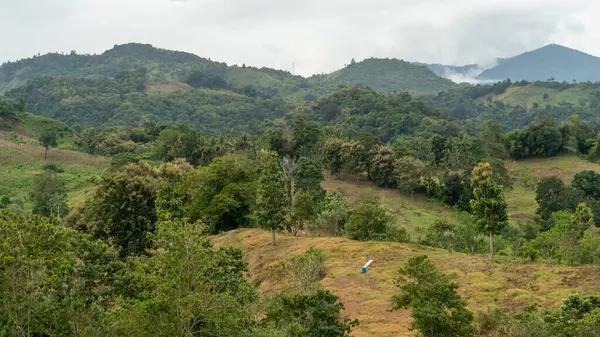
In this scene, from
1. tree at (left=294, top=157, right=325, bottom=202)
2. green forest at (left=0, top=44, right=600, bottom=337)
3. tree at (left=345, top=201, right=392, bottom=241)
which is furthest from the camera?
tree at (left=294, top=157, right=325, bottom=202)

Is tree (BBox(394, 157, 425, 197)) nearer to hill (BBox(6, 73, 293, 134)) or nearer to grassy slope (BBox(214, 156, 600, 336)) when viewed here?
grassy slope (BBox(214, 156, 600, 336))

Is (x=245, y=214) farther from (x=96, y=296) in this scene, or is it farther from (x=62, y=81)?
(x=62, y=81)

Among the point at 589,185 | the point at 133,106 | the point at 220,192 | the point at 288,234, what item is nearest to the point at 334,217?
the point at 288,234

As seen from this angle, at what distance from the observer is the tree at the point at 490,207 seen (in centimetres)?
2692

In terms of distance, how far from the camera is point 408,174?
2520 inches

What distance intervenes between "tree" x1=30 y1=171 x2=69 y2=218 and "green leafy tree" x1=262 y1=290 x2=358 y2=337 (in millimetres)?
40626

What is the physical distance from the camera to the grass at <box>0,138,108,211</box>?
62.5 metres

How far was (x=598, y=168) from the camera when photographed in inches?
3056

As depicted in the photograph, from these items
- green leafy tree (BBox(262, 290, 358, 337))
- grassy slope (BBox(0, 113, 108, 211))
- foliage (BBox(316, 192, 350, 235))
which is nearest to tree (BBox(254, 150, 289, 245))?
foliage (BBox(316, 192, 350, 235))

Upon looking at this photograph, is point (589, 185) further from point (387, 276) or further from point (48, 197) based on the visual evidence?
point (48, 197)

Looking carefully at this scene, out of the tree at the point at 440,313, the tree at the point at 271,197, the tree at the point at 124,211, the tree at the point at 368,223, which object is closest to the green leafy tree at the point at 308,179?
the tree at the point at 368,223

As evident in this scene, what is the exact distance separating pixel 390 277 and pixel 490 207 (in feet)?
23.6

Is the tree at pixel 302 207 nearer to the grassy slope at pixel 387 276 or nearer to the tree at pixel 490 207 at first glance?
the grassy slope at pixel 387 276

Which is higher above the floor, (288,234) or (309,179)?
(309,179)
